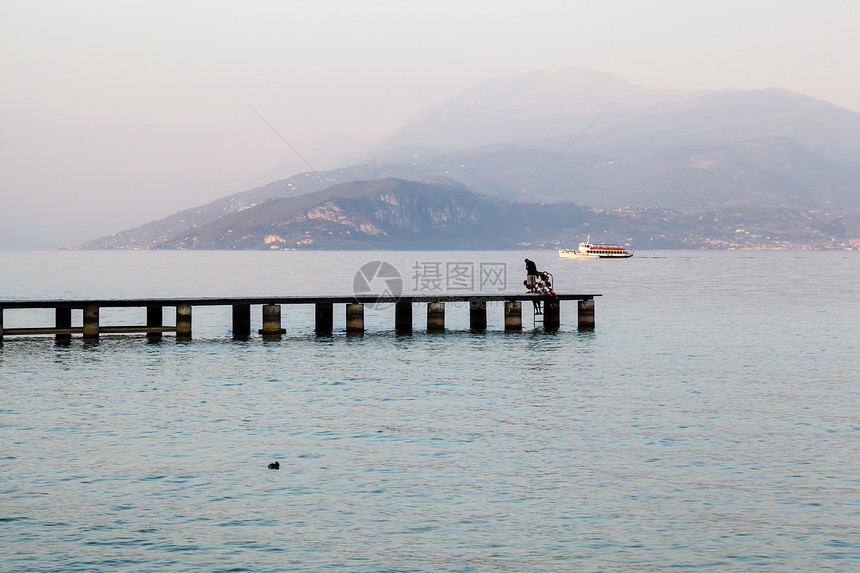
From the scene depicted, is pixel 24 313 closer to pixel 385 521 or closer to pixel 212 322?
pixel 212 322

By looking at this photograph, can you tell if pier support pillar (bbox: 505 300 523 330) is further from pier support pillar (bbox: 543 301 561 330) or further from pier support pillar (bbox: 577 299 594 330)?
pier support pillar (bbox: 577 299 594 330)

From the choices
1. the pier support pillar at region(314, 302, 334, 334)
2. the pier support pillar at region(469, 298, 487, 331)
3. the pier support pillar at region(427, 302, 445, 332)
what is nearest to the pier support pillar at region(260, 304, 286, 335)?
the pier support pillar at region(314, 302, 334, 334)

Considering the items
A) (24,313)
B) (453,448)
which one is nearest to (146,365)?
(453,448)

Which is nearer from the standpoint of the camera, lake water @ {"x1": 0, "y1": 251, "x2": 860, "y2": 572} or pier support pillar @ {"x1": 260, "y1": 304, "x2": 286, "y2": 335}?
lake water @ {"x1": 0, "y1": 251, "x2": 860, "y2": 572}

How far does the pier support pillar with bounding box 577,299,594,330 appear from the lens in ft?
187

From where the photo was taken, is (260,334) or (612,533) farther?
(260,334)

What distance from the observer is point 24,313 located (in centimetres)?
8094

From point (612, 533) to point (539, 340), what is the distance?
36664mm

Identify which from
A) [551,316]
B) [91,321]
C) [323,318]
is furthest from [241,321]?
[551,316]

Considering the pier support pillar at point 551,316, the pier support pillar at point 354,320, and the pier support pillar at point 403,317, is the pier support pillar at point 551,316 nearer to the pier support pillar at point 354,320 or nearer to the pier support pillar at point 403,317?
the pier support pillar at point 403,317

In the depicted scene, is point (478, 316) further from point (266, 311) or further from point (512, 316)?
point (266, 311)

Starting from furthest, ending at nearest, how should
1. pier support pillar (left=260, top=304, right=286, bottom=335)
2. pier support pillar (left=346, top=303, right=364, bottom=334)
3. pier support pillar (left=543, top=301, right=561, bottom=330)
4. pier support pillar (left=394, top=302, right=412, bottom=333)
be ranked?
pier support pillar (left=543, top=301, right=561, bottom=330) → pier support pillar (left=394, top=302, right=412, bottom=333) → pier support pillar (left=346, top=303, right=364, bottom=334) → pier support pillar (left=260, top=304, right=286, bottom=335)

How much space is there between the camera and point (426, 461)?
22578mm

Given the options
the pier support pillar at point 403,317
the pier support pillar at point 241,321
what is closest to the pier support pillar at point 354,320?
the pier support pillar at point 403,317
